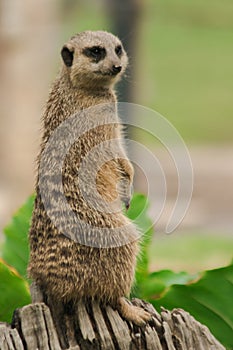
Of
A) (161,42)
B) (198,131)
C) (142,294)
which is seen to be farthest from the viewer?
(161,42)

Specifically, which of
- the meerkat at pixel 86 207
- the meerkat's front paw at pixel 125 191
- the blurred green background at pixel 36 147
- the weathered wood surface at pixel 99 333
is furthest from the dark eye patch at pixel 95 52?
the blurred green background at pixel 36 147

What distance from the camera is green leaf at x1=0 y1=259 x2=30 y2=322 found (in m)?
3.77

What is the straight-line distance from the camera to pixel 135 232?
380 centimetres

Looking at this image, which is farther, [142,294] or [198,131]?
[198,131]

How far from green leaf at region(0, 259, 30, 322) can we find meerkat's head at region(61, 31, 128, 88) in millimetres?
802

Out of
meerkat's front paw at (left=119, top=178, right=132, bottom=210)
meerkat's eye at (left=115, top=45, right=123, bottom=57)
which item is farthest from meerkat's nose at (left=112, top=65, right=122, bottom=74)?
meerkat's front paw at (left=119, top=178, right=132, bottom=210)

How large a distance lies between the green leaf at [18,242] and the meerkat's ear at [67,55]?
0.68 meters

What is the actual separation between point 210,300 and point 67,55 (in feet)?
3.80

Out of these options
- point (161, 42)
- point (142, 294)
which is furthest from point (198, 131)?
point (142, 294)

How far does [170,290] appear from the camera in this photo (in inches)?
149

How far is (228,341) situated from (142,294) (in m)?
0.47

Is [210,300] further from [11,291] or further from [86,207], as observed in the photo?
[11,291]

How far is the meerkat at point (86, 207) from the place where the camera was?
11.8ft

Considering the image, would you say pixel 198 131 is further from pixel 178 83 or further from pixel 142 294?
pixel 142 294
